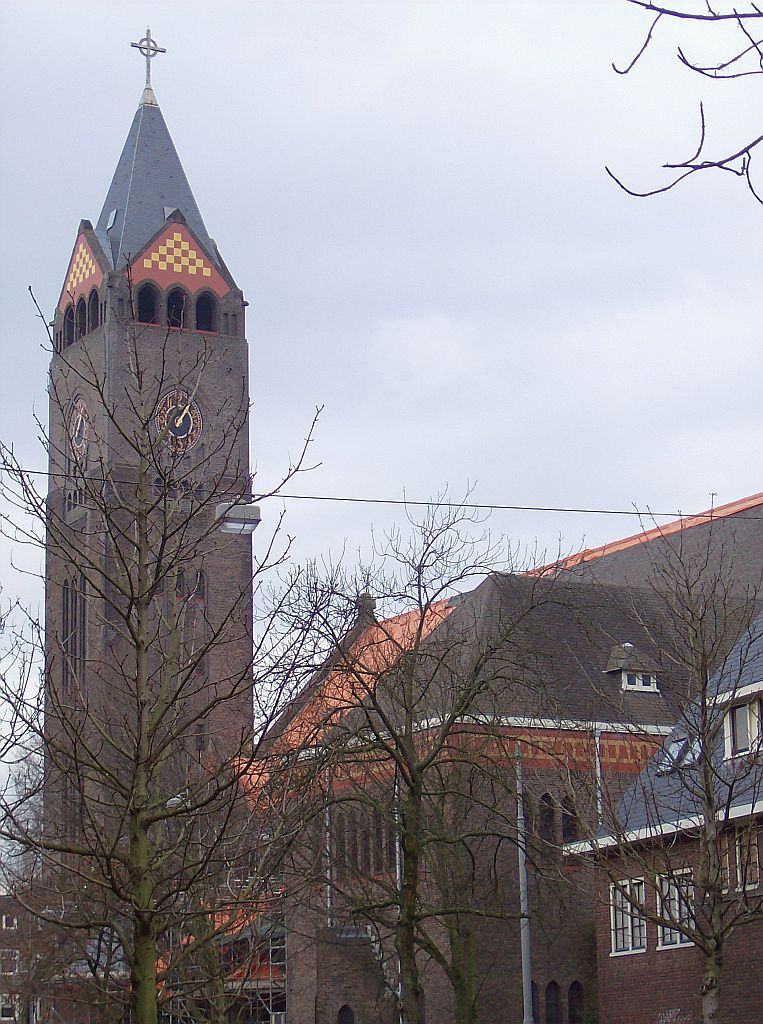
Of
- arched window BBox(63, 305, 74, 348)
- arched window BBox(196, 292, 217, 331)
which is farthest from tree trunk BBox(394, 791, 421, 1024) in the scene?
arched window BBox(63, 305, 74, 348)

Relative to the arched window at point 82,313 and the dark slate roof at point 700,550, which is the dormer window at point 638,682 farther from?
the arched window at point 82,313

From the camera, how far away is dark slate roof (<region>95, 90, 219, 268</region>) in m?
68.8

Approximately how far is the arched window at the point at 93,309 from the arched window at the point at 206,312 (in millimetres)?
4136

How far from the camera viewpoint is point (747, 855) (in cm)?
2105

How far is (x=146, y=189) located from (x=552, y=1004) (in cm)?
4288

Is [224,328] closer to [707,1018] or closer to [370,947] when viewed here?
[370,947]

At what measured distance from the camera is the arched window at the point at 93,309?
6850 centimetres

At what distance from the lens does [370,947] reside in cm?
3781

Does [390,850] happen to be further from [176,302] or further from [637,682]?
[176,302]

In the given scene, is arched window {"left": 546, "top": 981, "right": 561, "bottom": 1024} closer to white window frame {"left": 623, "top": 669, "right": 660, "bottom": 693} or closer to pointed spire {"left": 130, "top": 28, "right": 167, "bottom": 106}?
white window frame {"left": 623, "top": 669, "right": 660, "bottom": 693}

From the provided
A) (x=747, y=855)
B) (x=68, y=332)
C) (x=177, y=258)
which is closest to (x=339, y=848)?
(x=747, y=855)

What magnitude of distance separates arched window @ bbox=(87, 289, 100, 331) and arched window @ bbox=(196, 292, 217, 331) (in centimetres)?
414

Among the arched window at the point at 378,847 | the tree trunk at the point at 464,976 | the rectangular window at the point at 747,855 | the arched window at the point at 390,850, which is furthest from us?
the arched window at the point at 390,850

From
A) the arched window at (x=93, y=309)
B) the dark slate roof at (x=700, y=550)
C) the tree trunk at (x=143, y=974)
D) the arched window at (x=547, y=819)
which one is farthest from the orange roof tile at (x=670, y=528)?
the tree trunk at (x=143, y=974)
